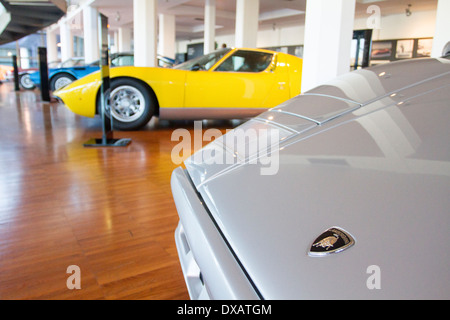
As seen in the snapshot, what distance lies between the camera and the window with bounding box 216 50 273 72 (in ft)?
14.2

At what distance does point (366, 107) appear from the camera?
2.43 ft

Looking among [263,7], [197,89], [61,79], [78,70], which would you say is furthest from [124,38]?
[197,89]

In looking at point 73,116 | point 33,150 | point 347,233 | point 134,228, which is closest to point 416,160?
point 347,233

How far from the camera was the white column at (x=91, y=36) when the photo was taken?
1116 cm

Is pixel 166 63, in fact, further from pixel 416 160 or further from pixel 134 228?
pixel 416 160

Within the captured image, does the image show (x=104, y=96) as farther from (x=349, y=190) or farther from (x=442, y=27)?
(x=349, y=190)

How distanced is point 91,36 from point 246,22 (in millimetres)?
6194

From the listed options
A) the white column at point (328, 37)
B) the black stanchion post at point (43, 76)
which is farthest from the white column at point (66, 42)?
the white column at point (328, 37)

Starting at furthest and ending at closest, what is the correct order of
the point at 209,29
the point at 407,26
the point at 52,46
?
1. the point at 52,46
2. the point at 407,26
3. the point at 209,29

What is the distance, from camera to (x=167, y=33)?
13.7 metres

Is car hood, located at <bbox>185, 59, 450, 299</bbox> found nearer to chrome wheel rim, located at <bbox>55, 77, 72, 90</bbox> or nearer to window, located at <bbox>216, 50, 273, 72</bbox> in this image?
window, located at <bbox>216, 50, 273, 72</bbox>

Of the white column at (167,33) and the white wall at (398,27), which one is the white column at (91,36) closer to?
the white column at (167,33)

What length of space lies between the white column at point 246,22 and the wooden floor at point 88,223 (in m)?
5.23

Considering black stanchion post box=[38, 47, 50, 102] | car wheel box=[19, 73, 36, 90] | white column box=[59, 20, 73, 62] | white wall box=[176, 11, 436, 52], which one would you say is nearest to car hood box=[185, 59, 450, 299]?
black stanchion post box=[38, 47, 50, 102]
